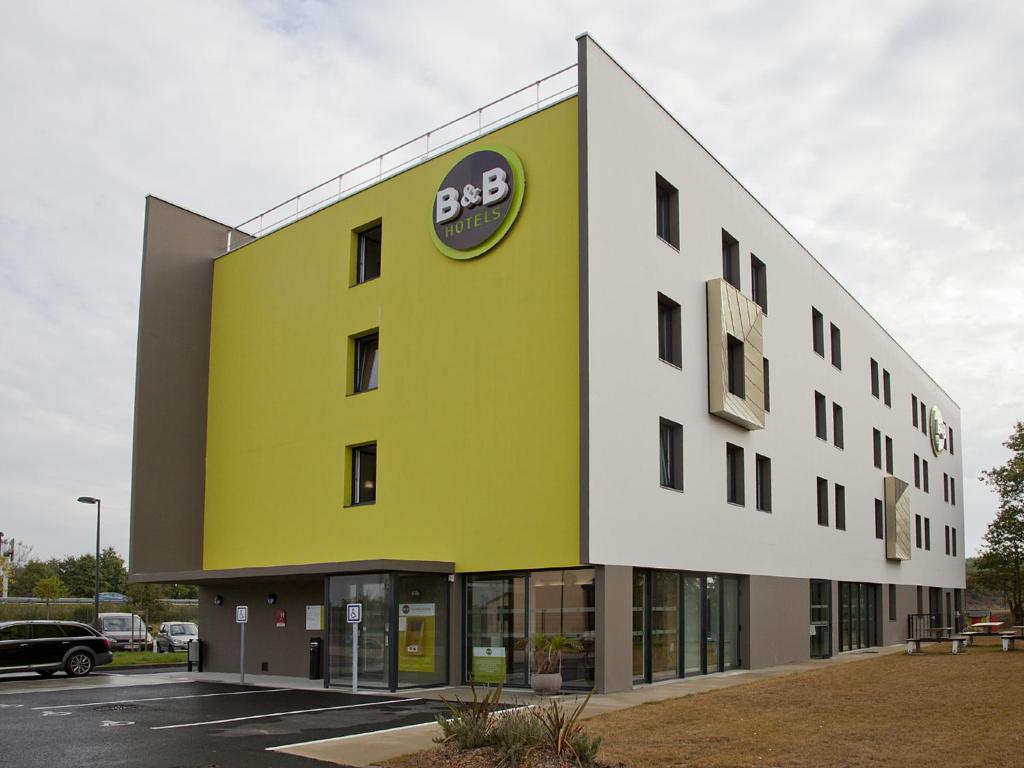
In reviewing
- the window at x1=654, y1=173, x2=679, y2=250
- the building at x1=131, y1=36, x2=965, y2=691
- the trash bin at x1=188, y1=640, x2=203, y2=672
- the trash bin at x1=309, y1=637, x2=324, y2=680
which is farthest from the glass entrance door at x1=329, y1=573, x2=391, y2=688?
the window at x1=654, y1=173, x2=679, y2=250

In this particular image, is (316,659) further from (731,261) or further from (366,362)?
(731,261)

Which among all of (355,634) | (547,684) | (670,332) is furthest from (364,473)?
(670,332)

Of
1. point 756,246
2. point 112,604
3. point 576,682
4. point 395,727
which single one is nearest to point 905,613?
point 756,246

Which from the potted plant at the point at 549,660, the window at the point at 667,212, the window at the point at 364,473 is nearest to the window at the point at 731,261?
the window at the point at 667,212

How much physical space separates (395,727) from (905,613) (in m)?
32.1

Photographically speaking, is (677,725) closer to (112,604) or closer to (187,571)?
(187,571)

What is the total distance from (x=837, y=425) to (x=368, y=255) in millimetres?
17942

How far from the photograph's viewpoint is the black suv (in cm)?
2469

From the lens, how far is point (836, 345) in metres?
35.1

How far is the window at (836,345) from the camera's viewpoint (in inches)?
→ 1373

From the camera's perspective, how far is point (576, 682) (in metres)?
18.7

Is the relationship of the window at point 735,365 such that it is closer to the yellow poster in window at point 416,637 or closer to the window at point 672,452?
the window at point 672,452

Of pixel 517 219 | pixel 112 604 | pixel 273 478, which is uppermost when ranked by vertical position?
pixel 517 219

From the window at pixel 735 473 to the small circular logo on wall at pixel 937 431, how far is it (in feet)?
96.1
